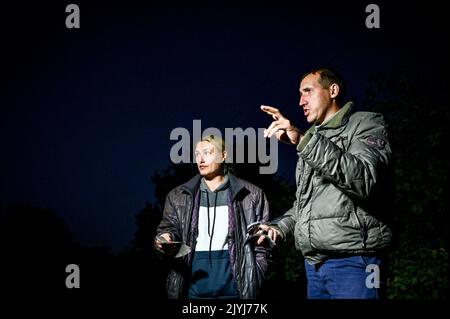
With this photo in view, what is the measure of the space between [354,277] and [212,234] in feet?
6.25

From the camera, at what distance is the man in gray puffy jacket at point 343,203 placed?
234 cm

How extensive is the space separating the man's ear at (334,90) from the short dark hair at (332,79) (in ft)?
0.05

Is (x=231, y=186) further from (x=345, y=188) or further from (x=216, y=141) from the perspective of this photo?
(x=345, y=188)

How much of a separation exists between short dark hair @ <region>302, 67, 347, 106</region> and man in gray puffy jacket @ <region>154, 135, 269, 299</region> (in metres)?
1.61

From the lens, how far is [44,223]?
2405 centimetres

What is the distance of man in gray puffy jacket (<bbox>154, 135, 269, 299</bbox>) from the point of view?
4.01 metres

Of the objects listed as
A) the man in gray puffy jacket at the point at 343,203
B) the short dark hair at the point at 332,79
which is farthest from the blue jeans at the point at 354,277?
the short dark hair at the point at 332,79

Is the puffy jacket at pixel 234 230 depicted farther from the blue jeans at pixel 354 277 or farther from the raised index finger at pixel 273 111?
the raised index finger at pixel 273 111

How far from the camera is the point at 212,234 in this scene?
13.6 ft

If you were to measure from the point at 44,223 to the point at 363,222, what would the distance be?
2399cm

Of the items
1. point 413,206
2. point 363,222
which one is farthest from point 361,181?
point 413,206

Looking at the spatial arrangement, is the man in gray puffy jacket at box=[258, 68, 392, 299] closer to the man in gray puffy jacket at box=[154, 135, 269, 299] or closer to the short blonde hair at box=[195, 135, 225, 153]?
the man in gray puffy jacket at box=[154, 135, 269, 299]

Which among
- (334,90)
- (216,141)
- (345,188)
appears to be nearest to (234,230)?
(216,141)
